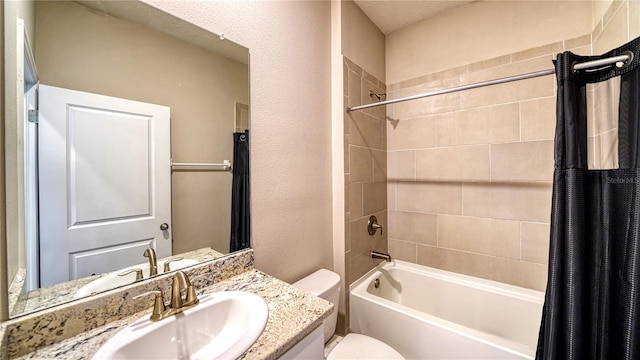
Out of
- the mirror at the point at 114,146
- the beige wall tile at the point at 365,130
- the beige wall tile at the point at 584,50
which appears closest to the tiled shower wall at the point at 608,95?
the beige wall tile at the point at 584,50

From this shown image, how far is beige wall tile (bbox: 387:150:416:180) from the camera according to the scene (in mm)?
2100

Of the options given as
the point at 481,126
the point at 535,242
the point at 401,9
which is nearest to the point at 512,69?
the point at 481,126

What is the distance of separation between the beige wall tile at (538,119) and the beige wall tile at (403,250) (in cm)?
119

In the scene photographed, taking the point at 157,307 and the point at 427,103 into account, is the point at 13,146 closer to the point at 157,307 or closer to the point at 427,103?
the point at 157,307

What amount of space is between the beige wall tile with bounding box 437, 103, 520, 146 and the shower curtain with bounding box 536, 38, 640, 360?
85cm

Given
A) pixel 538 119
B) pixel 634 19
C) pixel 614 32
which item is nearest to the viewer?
pixel 634 19

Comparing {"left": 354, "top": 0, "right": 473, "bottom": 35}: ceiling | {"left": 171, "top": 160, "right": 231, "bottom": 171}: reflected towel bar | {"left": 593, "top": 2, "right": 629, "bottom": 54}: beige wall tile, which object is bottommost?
{"left": 171, "top": 160, "right": 231, "bottom": 171}: reflected towel bar

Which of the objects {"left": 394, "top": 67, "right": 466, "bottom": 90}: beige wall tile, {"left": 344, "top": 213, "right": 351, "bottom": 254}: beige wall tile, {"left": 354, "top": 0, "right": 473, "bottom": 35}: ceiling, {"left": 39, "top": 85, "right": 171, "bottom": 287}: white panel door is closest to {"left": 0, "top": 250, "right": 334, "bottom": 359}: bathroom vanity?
{"left": 39, "top": 85, "right": 171, "bottom": 287}: white panel door

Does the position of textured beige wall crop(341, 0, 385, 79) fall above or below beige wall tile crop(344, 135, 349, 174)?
above

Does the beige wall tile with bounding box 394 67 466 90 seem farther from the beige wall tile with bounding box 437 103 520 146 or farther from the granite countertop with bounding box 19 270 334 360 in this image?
the granite countertop with bounding box 19 270 334 360

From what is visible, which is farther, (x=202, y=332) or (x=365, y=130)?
(x=365, y=130)

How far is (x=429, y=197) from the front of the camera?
2.02m

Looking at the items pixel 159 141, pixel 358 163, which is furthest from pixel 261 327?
pixel 358 163

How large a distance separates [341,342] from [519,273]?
136 centimetres
